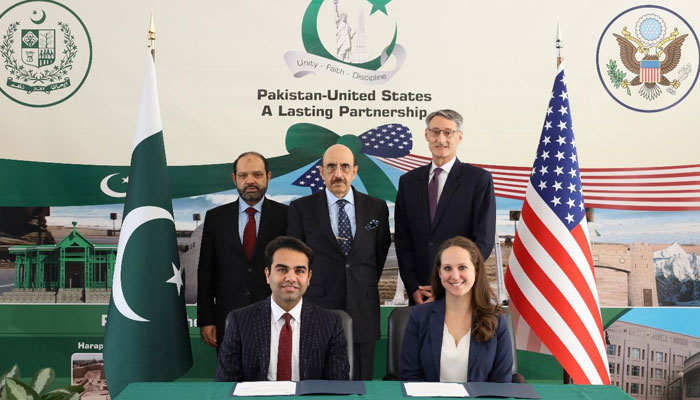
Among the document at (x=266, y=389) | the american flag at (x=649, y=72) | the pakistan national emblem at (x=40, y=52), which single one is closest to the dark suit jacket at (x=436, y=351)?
the document at (x=266, y=389)

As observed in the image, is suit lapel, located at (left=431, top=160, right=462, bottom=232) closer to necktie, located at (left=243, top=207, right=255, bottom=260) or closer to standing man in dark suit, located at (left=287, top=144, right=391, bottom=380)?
standing man in dark suit, located at (left=287, top=144, right=391, bottom=380)

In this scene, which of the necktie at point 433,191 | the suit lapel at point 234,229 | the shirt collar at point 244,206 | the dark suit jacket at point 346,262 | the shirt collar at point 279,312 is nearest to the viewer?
the shirt collar at point 279,312

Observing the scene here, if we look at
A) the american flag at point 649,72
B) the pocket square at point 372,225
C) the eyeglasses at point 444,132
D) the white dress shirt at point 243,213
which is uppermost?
the american flag at point 649,72

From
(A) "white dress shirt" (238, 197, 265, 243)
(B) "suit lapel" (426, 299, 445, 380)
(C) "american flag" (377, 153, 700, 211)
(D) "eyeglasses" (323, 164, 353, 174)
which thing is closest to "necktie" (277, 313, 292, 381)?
(B) "suit lapel" (426, 299, 445, 380)

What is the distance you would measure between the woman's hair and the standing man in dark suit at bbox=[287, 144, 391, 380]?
67 centimetres

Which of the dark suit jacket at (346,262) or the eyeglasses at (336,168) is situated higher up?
the eyeglasses at (336,168)

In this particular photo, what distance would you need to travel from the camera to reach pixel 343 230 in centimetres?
346

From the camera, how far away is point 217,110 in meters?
4.21

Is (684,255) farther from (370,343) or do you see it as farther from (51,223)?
(51,223)

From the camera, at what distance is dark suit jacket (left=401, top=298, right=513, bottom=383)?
2604 mm

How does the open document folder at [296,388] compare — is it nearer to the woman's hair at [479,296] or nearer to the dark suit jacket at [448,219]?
the woman's hair at [479,296]

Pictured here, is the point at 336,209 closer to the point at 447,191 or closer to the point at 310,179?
the point at 447,191

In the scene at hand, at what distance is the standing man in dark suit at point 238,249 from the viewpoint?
3.60m

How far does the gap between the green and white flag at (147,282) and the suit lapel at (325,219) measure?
0.89 m
